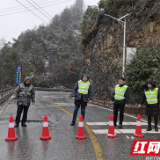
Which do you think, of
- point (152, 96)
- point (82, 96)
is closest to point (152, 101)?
point (152, 96)

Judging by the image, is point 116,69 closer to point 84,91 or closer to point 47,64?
point 84,91

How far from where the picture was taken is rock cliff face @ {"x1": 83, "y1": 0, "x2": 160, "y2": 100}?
1808 centimetres

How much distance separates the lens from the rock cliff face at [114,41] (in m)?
18.1

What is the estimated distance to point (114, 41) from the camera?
22672mm

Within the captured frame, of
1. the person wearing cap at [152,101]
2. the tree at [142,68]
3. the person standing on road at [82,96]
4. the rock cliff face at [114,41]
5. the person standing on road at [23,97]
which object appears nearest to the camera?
the person wearing cap at [152,101]

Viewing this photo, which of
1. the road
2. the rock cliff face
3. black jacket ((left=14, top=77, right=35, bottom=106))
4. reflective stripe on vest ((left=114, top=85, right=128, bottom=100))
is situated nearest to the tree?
reflective stripe on vest ((left=114, top=85, right=128, bottom=100))

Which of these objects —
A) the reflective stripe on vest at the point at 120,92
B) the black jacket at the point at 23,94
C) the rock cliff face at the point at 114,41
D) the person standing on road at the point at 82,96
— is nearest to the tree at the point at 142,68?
the reflective stripe on vest at the point at 120,92

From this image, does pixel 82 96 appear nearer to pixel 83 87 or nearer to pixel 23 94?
pixel 83 87

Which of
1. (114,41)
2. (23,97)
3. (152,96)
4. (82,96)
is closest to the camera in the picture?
(152,96)

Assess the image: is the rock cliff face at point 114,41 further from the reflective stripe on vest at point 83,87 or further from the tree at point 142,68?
the reflective stripe on vest at point 83,87

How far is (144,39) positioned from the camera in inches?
735

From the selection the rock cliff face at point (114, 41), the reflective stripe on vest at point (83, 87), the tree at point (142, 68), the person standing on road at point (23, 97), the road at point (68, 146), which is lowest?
the road at point (68, 146)

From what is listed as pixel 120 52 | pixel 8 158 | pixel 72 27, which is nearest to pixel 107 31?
pixel 120 52

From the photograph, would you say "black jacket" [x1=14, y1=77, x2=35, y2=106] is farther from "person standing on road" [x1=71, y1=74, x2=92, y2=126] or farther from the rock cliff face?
the rock cliff face
